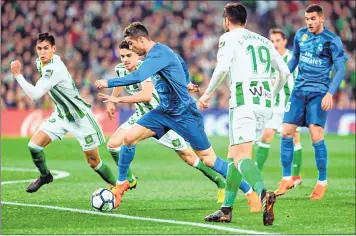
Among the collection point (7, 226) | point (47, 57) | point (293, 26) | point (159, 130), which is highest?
point (293, 26)

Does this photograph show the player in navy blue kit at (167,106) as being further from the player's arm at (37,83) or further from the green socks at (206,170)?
the player's arm at (37,83)

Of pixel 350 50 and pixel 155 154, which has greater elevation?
pixel 350 50

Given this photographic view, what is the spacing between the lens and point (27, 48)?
28188 millimetres

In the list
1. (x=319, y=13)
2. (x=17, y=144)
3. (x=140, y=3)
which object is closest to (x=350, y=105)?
(x=140, y=3)

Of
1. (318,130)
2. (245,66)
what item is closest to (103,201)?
(245,66)

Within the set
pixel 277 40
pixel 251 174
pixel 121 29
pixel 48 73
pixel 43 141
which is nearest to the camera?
pixel 251 174

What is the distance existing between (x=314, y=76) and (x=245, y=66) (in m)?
2.75

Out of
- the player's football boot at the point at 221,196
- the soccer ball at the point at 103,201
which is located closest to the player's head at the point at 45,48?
the soccer ball at the point at 103,201

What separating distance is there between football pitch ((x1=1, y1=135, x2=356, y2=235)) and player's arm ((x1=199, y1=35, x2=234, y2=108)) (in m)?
1.23

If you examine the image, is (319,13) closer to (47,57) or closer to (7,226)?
(47,57)

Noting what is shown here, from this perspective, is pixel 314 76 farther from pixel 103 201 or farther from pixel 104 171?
pixel 103 201

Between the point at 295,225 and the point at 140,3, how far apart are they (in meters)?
23.1

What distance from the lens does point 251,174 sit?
8.66 m

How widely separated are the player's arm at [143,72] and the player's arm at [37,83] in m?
1.69
